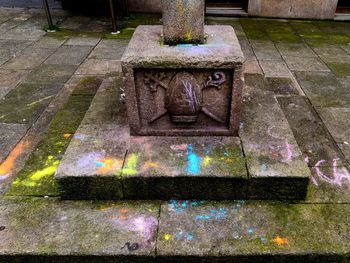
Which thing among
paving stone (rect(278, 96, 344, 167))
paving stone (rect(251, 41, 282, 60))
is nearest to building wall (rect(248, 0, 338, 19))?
paving stone (rect(251, 41, 282, 60))

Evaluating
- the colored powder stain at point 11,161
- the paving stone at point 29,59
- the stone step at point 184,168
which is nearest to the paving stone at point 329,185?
the stone step at point 184,168

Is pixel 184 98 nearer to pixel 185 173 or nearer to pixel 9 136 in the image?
pixel 185 173

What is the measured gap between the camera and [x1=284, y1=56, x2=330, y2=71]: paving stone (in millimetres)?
5238

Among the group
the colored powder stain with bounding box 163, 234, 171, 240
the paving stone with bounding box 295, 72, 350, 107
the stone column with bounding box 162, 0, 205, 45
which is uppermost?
the stone column with bounding box 162, 0, 205, 45

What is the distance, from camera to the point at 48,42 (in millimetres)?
6301

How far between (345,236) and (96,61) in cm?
441

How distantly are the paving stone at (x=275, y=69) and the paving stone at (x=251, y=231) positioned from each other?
2735 mm

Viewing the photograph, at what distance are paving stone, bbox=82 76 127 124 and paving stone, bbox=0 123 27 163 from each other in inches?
33.1

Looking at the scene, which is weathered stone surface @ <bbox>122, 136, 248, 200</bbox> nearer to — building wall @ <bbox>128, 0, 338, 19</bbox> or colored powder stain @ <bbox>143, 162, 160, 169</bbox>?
colored powder stain @ <bbox>143, 162, 160, 169</bbox>

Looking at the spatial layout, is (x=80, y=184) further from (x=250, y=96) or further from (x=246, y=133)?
(x=250, y=96)

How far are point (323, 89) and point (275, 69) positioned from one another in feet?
2.87

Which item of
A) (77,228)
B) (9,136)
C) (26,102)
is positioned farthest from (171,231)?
(26,102)

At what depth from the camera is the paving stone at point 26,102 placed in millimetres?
3982

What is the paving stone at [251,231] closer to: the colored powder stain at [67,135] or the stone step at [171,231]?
the stone step at [171,231]
